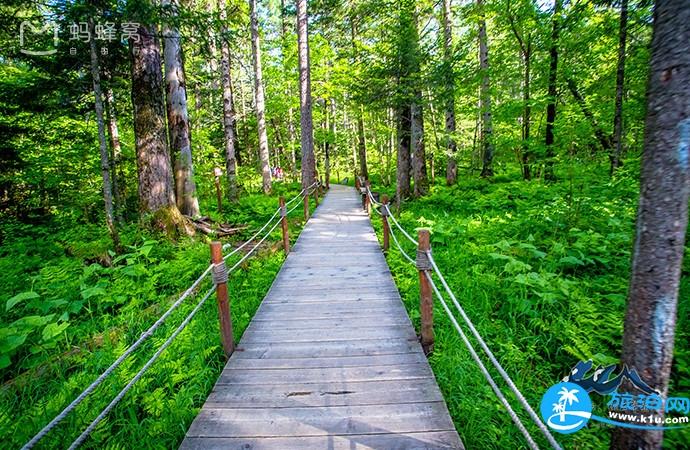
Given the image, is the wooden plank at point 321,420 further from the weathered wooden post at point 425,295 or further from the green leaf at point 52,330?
the green leaf at point 52,330

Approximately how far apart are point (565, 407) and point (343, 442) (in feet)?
5.55

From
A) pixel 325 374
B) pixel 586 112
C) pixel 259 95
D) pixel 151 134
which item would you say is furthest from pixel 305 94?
pixel 325 374

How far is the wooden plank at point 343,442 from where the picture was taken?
2.42 m

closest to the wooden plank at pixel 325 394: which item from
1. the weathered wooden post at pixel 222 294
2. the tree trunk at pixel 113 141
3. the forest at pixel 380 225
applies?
the forest at pixel 380 225

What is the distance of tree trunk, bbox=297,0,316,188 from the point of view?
560 inches

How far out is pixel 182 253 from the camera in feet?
22.4

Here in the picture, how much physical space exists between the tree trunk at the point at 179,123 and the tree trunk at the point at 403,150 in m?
6.87

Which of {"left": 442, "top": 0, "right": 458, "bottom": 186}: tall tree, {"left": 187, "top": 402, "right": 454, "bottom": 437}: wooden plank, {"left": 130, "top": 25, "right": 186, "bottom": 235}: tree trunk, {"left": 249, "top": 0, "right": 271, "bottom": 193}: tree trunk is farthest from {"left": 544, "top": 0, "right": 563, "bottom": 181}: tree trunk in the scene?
{"left": 249, "top": 0, "right": 271, "bottom": 193}: tree trunk

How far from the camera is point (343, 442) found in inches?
97.0

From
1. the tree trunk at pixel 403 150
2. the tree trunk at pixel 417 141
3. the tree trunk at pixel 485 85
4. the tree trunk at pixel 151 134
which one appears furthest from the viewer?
the tree trunk at pixel 403 150

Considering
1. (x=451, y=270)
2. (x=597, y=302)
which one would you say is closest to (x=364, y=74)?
(x=451, y=270)

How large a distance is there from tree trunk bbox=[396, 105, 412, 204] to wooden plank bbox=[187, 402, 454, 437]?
946 cm

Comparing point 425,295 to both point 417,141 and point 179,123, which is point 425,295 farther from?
point 417,141

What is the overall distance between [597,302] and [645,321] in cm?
282
